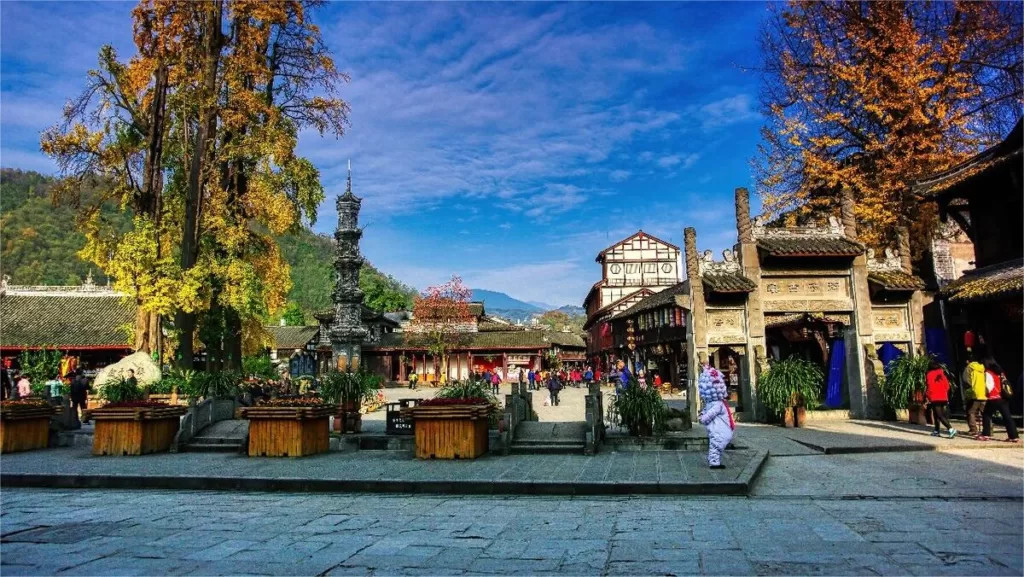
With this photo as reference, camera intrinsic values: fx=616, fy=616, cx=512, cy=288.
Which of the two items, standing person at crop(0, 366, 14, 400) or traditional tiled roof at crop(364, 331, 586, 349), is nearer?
standing person at crop(0, 366, 14, 400)

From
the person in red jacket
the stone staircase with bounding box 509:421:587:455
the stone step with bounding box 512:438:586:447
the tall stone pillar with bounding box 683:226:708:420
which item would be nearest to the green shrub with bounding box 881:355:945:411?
the person in red jacket

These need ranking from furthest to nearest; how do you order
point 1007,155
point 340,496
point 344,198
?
1. point 344,198
2. point 1007,155
3. point 340,496

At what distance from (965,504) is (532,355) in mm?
48041

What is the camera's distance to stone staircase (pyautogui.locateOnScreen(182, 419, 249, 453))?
13398mm

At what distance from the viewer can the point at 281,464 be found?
11.2 metres

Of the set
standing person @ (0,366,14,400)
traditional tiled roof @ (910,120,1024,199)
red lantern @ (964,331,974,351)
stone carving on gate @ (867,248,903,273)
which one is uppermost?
traditional tiled roof @ (910,120,1024,199)

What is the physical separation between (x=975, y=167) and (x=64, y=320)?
4897 cm

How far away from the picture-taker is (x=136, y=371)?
19641 millimetres

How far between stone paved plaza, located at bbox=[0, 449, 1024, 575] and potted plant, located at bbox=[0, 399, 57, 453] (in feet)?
17.6

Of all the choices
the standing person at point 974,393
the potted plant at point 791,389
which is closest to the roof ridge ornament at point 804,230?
the potted plant at point 791,389

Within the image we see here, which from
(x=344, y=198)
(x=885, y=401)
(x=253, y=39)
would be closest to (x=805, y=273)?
(x=885, y=401)

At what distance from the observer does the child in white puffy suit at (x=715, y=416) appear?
31.7 feet

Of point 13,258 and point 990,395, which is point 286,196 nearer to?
point 990,395

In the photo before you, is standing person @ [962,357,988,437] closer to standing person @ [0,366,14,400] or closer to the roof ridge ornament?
the roof ridge ornament
